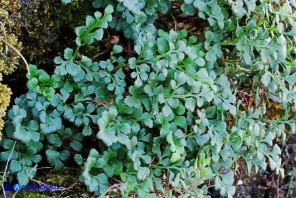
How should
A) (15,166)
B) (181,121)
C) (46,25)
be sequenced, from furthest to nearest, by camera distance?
(46,25) → (181,121) → (15,166)

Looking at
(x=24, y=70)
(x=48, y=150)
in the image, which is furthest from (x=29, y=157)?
(x=24, y=70)

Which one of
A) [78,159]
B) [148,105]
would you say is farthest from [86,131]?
[148,105]

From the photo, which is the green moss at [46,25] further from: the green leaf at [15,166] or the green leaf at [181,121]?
the green leaf at [181,121]

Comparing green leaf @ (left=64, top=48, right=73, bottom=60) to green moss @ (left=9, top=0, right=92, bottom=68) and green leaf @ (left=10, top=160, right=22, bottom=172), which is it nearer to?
green moss @ (left=9, top=0, right=92, bottom=68)

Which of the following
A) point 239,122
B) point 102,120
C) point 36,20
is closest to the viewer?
point 102,120

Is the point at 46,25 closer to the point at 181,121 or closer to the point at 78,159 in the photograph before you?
the point at 78,159

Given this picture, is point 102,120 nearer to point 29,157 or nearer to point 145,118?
point 145,118

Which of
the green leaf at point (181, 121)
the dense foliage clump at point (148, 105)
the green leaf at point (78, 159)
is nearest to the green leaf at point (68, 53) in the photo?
the dense foliage clump at point (148, 105)

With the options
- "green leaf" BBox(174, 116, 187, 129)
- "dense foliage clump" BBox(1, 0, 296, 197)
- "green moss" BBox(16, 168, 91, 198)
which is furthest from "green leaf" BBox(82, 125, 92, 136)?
"green leaf" BBox(174, 116, 187, 129)
